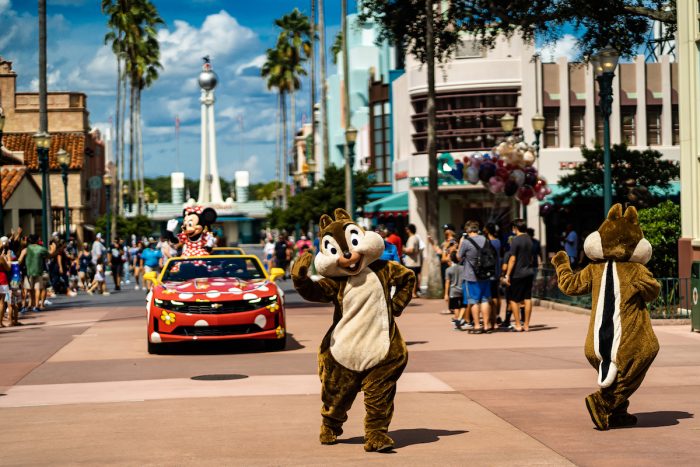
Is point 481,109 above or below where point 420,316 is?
above

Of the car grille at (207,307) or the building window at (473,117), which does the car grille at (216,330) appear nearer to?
the car grille at (207,307)

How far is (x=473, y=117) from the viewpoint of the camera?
147 feet

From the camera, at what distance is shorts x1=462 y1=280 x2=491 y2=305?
59.3 ft

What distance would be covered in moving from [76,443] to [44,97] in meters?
22.9

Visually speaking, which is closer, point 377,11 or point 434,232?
point 377,11

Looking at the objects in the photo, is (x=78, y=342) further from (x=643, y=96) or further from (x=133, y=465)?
(x=643, y=96)

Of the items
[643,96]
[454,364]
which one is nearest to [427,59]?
[454,364]

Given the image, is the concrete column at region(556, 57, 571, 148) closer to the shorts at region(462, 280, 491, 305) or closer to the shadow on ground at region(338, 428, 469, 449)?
the shorts at region(462, 280, 491, 305)

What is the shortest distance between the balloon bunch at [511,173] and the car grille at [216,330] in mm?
14913

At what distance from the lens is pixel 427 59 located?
2723 centimetres

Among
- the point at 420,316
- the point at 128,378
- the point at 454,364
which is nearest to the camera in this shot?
the point at 128,378

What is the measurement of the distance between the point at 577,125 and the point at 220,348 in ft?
104

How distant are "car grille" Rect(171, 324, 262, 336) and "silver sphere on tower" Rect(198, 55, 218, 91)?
377 feet

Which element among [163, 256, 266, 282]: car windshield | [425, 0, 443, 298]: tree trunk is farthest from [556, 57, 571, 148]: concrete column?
[163, 256, 266, 282]: car windshield
